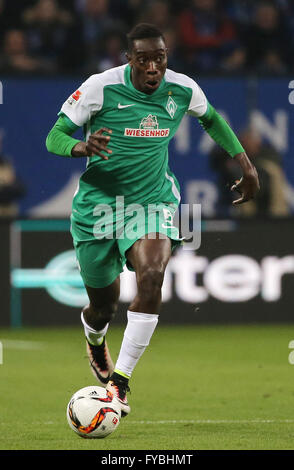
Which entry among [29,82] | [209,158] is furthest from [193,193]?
[29,82]

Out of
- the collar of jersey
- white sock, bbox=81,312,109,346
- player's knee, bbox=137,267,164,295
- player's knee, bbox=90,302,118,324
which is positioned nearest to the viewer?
player's knee, bbox=137,267,164,295

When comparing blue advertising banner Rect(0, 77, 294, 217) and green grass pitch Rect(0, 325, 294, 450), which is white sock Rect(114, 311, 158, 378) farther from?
blue advertising banner Rect(0, 77, 294, 217)

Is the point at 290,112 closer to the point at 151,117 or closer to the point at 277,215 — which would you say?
the point at 277,215

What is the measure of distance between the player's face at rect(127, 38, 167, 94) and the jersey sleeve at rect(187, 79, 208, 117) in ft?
1.33

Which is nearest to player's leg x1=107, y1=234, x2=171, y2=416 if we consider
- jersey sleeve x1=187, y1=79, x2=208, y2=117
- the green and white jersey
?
the green and white jersey

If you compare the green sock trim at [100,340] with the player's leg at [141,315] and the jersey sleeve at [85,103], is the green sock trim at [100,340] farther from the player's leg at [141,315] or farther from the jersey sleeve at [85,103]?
the jersey sleeve at [85,103]

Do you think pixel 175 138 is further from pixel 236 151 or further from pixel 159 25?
pixel 236 151

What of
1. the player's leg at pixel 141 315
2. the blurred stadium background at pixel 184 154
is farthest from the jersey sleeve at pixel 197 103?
the blurred stadium background at pixel 184 154

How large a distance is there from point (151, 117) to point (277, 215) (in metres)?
5.56

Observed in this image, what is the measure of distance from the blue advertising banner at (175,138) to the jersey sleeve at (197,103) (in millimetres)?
6376

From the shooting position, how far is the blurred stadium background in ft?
37.9

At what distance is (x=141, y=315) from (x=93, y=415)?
2.12ft

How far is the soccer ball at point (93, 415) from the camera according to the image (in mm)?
5848
